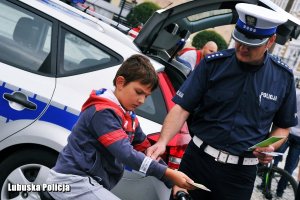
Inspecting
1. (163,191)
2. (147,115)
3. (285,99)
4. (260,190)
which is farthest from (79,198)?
(260,190)

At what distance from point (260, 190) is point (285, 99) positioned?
10.9 ft

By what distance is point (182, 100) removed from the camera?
2.67m

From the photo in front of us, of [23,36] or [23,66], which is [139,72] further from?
[23,36]

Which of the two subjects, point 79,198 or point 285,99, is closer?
point 79,198

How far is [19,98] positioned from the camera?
296 centimetres

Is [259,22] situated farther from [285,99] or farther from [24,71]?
[24,71]

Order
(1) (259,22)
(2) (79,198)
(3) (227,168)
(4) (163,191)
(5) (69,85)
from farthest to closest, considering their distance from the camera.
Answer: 1. (5) (69,85)
2. (4) (163,191)
3. (3) (227,168)
4. (1) (259,22)
5. (2) (79,198)

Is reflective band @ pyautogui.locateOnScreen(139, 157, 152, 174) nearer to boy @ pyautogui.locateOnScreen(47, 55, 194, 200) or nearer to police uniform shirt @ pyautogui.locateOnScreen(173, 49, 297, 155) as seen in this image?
boy @ pyautogui.locateOnScreen(47, 55, 194, 200)

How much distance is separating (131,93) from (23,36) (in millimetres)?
1450

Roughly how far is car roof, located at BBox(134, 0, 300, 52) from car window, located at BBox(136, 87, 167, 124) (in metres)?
0.55

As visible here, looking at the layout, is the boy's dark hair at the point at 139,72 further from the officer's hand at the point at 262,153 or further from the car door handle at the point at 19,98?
the car door handle at the point at 19,98

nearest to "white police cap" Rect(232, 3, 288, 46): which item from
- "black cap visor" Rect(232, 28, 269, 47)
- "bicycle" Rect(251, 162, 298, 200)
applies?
"black cap visor" Rect(232, 28, 269, 47)

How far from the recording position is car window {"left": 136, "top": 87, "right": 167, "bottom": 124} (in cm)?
311

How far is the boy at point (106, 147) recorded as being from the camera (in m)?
2.00
